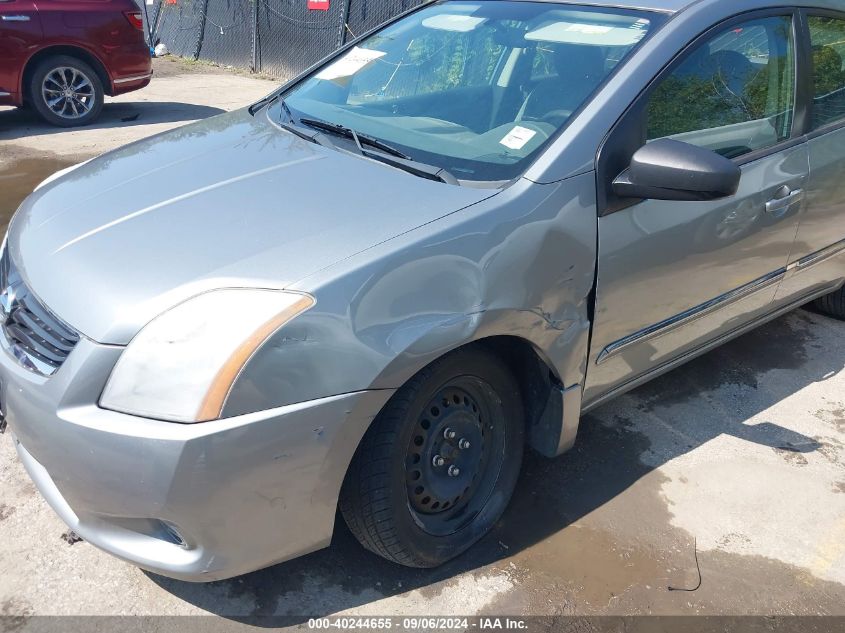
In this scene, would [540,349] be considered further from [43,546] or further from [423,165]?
[43,546]

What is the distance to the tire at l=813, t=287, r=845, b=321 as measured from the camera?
4.28m

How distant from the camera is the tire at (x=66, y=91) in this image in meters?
8.13

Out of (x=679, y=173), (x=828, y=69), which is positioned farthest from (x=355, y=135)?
(x=828, y=69)

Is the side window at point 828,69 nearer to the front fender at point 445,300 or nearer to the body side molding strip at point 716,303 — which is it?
the body side molding strip at point 716,303

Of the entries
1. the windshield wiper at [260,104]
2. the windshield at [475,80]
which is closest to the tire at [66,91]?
the windshield wiper at [260,104]

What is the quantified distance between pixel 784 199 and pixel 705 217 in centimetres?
55

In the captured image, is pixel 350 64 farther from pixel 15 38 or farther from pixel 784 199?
pixel 15 38

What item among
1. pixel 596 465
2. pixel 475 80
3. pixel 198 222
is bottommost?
pixel 596 465

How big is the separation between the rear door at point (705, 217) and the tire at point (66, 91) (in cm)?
735

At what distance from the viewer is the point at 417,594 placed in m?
2.46

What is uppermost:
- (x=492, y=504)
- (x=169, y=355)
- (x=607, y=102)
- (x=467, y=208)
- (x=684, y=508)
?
(x=607, y=102)

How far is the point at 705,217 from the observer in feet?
9.23

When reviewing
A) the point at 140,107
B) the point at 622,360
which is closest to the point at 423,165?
the point at 622,360

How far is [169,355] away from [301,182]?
803mm
